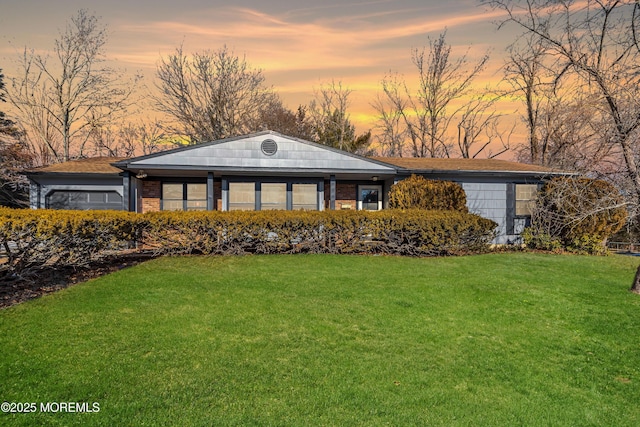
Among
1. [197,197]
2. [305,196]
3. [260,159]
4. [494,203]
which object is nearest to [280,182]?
[305,196]

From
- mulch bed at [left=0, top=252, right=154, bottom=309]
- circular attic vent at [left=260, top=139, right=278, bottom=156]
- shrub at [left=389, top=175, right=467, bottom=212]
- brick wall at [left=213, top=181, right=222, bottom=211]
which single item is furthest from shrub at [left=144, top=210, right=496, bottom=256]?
brick wall at [left=213, top=181, right=222, bottom=211]

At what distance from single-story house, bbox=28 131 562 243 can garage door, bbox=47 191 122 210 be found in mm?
31

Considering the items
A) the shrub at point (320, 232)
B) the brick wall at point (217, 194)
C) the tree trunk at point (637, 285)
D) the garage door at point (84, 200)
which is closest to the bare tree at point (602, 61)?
the tree trunk at point (637, 285)

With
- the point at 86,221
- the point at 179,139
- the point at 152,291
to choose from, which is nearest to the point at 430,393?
the point at 152,291

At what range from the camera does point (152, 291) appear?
652 cm

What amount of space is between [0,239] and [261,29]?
10.4 metres

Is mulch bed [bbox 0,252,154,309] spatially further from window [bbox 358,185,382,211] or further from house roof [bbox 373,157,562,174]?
house roof [bbox 373,157,562,174]

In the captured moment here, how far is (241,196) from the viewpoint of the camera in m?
14.6

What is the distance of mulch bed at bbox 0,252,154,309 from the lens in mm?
6191

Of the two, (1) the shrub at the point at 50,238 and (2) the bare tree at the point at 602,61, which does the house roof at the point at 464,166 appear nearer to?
(2) the bare tree at the point at 602,61

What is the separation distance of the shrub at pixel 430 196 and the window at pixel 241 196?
5567mm

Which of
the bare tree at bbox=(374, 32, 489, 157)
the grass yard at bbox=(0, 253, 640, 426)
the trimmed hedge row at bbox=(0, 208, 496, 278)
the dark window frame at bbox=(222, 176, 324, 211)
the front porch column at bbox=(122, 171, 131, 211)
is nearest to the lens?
the grass yard at bbox=(0, 253, 640, 426)

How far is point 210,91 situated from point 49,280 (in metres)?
24.5

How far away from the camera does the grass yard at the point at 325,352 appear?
320 centimetres
